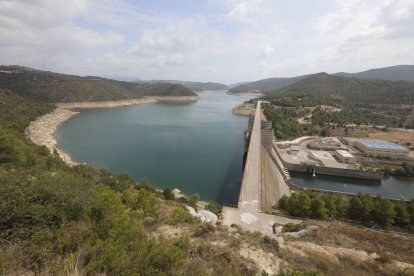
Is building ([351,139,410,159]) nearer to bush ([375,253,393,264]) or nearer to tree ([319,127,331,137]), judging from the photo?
tree ([319,127,331,137])

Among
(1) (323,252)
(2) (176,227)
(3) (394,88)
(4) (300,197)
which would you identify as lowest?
(4) (300,197)

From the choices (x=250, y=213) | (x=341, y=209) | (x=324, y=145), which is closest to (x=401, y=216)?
(x=341, y=209)

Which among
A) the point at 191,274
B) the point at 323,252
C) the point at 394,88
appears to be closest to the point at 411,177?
the point at 323,252

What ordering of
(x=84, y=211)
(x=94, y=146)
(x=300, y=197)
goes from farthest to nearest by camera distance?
1. (x=94, y=146)
2. (x=300, y=197)
3. (x=84, y=211)

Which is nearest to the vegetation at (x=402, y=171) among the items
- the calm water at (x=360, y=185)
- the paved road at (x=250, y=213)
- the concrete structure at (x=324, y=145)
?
the calm water at (x=360, y=185)

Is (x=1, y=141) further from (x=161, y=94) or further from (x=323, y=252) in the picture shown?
(x=161, y=94)

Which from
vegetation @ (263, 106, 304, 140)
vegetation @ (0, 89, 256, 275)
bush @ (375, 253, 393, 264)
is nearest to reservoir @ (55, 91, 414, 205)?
vegetation @ (263, 106, 304, 140)

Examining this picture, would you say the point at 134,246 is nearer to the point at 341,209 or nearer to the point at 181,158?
the point at 341,209
